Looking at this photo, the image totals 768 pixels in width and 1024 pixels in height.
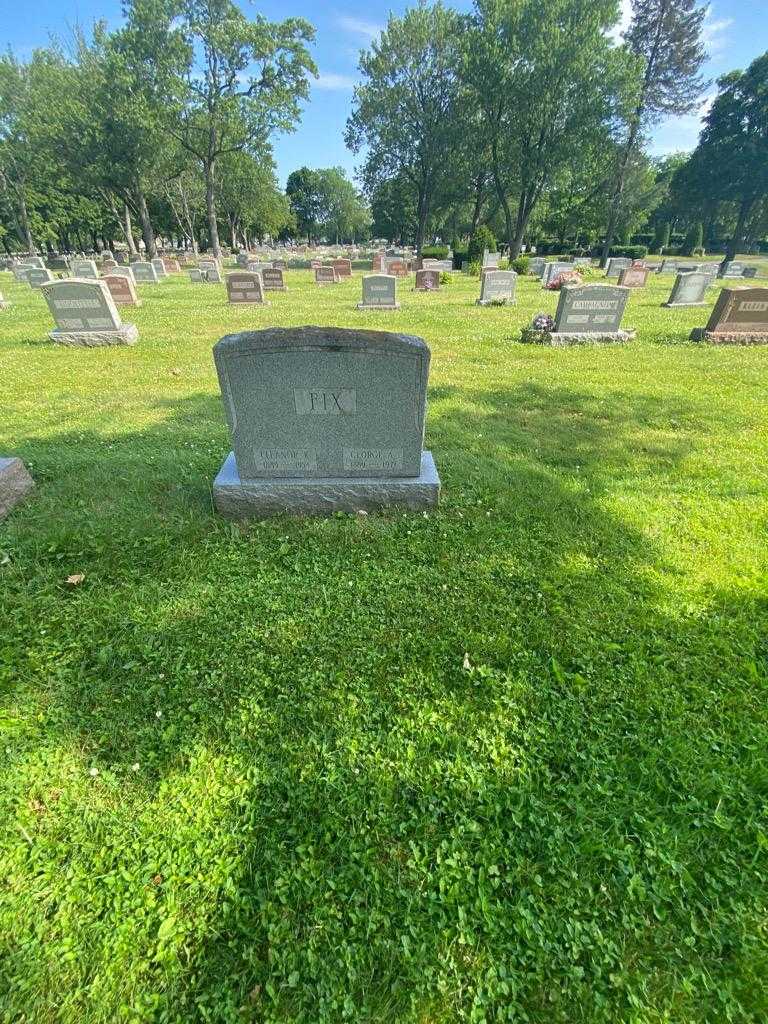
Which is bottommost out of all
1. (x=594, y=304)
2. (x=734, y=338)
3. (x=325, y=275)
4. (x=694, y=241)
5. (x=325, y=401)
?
(x=325, y=275)

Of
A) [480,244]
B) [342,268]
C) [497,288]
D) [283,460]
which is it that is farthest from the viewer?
[480,244]

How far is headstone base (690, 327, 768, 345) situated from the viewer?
32.3ft

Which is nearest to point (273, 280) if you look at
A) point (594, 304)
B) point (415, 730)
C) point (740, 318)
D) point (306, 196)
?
point (594, 304)

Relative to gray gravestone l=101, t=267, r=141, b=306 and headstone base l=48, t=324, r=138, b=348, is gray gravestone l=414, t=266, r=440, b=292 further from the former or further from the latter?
headstone base l=48, t=324, r=138, b=348

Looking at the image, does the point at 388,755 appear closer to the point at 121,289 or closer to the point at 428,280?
the point at 121,289

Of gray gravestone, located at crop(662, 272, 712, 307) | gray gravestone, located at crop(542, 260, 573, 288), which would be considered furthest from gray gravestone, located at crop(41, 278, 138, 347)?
gray gravestone, located at crop(542, 260, 573, 288)

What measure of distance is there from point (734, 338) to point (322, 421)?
35.2ft

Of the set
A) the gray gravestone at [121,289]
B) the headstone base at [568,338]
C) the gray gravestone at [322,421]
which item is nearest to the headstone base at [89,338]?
the gray gravestone at [121,289]

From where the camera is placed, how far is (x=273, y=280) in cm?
2134

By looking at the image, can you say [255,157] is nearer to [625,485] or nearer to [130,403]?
[130,403]

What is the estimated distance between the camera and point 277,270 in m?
21.2

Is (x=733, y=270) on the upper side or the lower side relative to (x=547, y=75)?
lower

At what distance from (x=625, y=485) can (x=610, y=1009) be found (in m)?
3.70

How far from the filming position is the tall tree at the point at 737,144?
35812 millimetres
